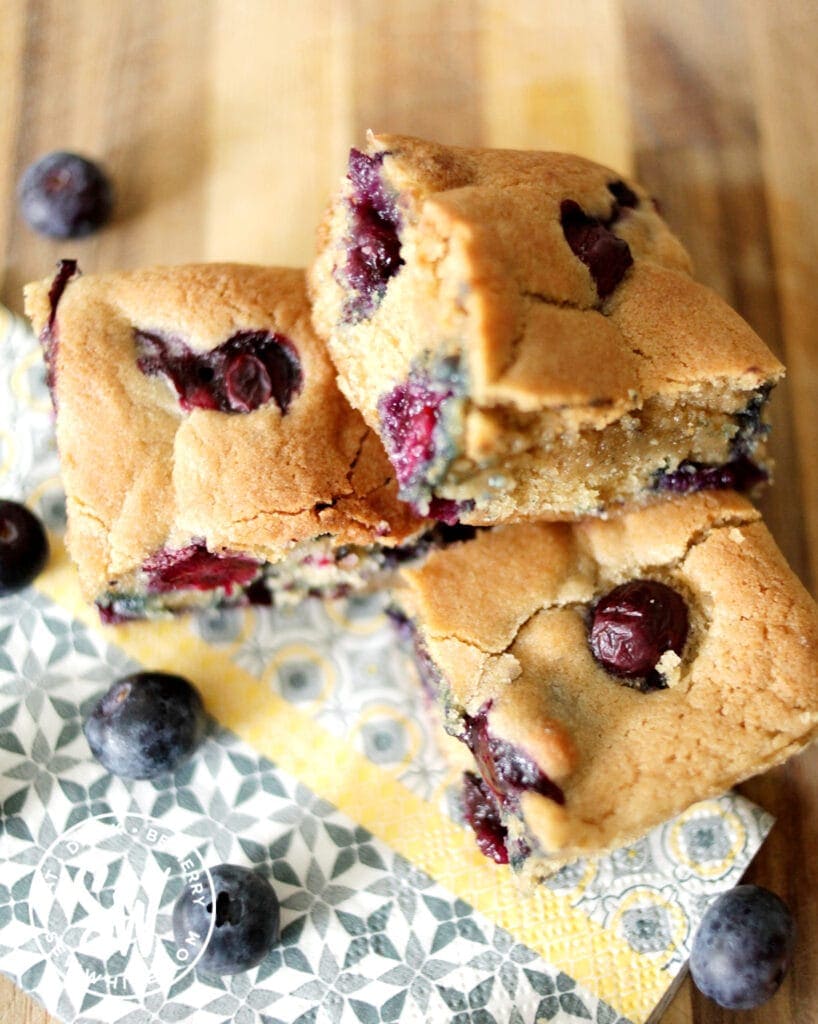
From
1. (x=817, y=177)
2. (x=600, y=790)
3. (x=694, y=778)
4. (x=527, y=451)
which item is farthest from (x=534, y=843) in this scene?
(x=817, y=177)

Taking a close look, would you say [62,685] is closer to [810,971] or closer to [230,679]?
[230,679]

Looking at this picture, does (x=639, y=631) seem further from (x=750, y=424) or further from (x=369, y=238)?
(x=369, y=238)

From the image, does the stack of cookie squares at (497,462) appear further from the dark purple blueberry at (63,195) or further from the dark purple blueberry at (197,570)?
the dark purple blueberry at (63,195)

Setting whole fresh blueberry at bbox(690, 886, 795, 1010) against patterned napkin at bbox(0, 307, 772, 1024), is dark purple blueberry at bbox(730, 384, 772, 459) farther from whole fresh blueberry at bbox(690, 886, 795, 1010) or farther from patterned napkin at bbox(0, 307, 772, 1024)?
whole fresh blueberry at bbox(690, 886, 795, 1010)

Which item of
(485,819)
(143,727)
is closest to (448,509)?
(485,819)

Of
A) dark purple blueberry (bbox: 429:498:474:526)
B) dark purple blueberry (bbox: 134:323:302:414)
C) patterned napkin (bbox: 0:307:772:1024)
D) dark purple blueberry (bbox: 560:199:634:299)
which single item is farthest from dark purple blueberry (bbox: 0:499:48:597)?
dark purple blueberry (bbox: 560:199:634:299)

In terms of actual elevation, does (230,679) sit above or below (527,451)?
below

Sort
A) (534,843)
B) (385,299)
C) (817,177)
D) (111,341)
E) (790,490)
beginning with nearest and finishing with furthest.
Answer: (534,843) < (385,299) < (111,341) < (790,490) < (817,177)
